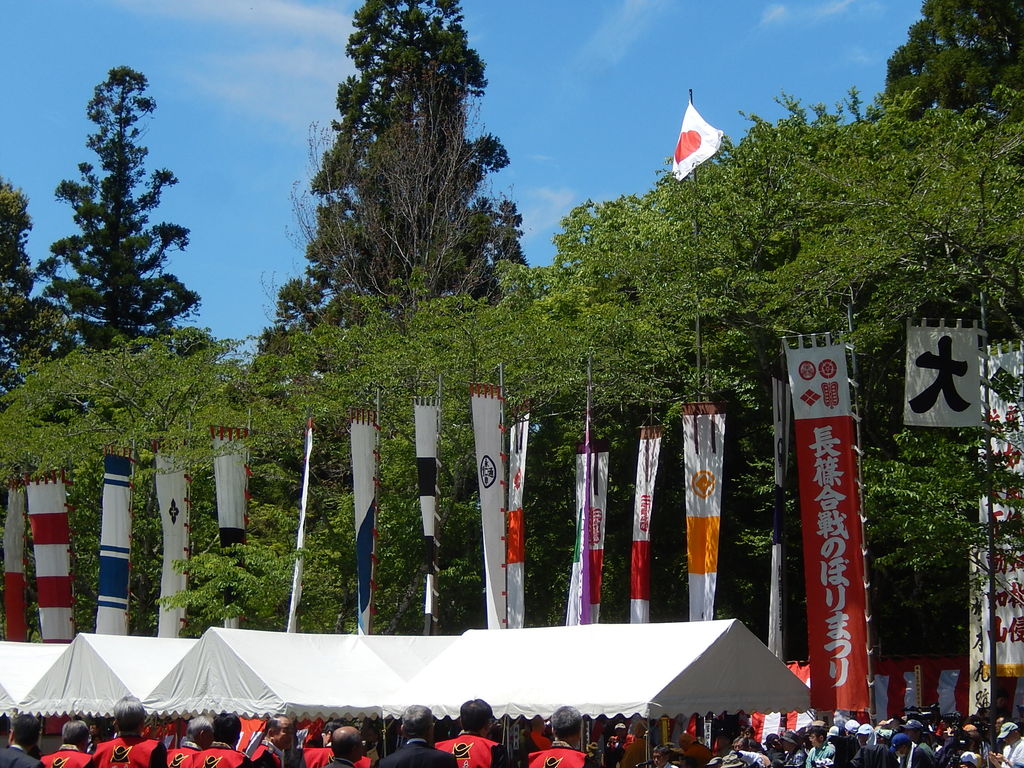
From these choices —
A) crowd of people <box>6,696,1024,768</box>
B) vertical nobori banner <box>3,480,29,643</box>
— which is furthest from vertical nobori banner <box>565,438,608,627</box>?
vertical nobori banner <box>3,480,29,643</box>

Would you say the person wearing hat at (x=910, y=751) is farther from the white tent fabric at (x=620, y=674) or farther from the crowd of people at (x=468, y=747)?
the white tent fabric at (x=620, y=674)

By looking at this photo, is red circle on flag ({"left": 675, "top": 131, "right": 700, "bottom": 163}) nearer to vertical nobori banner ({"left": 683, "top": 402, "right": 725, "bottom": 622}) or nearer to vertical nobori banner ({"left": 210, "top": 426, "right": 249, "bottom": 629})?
vertical nobori banner ({"left": 683, "top": 402, "right": 725, "bottom": 622})

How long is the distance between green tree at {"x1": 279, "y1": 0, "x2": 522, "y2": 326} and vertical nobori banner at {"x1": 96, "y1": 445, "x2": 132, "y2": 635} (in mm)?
14531

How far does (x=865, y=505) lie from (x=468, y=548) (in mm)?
9486

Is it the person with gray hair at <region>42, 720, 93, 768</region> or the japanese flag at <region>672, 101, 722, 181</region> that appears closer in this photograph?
the person with gray hair at <region>42, 720, 93, 768</region>

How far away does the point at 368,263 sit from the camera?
38.1m

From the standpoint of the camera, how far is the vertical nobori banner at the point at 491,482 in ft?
68.2

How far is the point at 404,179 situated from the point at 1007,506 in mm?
25098

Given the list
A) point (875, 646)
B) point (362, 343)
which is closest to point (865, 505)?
point (875, 646)

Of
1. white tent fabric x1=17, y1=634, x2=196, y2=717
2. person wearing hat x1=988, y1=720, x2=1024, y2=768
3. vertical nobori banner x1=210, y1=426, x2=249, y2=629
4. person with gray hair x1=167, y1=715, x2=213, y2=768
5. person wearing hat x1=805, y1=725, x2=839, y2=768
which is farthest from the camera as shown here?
vertical nobori banner x1=210, y1=426, x2=249, y2=629

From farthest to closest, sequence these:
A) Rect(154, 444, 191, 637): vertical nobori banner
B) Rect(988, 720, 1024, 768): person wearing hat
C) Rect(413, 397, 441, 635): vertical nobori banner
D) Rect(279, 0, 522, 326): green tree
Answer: Rect(279, 0, 522, 326): green tree
Rect(154, 444, 191, 637): vertical nobori banner
Rect(413, 397, 441, 635): vertical nobori banner
Rect(988, 720, 1024, 768): person wearing hat

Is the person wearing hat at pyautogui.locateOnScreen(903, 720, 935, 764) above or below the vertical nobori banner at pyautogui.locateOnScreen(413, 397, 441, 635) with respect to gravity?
below

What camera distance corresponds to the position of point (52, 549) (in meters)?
23.6

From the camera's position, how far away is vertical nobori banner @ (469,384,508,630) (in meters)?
20.8
